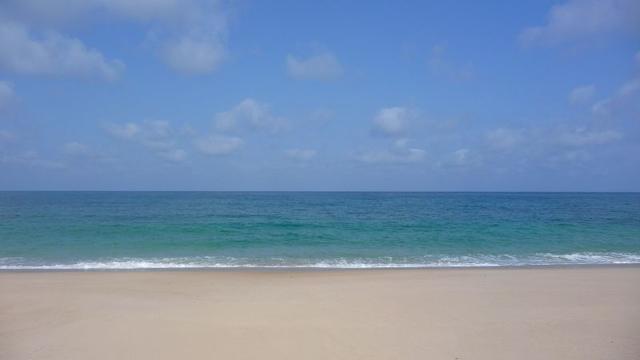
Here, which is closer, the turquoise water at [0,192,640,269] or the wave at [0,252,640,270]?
the wave at [0,252,640,270]

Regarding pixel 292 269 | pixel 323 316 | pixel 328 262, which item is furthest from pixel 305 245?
pixel 323 316

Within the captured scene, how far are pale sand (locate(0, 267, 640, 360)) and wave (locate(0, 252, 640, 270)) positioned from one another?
8.56 ft

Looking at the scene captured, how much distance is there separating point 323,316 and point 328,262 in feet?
27.0

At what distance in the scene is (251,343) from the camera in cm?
765

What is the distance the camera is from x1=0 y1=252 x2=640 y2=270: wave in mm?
16500

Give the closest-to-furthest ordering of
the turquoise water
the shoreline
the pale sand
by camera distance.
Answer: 1. the pale sand
2. the shoreline
3. the turquoise water

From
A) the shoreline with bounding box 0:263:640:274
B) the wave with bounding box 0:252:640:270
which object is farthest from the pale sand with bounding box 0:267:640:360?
the wave with bounding box 0:252:640:270

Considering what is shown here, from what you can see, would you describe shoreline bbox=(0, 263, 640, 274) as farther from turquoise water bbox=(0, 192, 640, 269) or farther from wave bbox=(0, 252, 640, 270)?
turquoise water bbox=(0, 192, 640, 269)

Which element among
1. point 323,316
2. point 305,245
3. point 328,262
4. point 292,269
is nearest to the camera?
point 323,316

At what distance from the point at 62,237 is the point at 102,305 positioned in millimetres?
16943

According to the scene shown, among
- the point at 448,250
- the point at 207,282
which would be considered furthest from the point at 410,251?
the point at 207,282

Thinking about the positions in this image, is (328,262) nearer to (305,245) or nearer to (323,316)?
(305,245)

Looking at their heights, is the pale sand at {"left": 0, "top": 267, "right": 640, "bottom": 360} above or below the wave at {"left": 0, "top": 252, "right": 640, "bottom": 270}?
above

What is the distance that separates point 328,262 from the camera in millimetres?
17469
